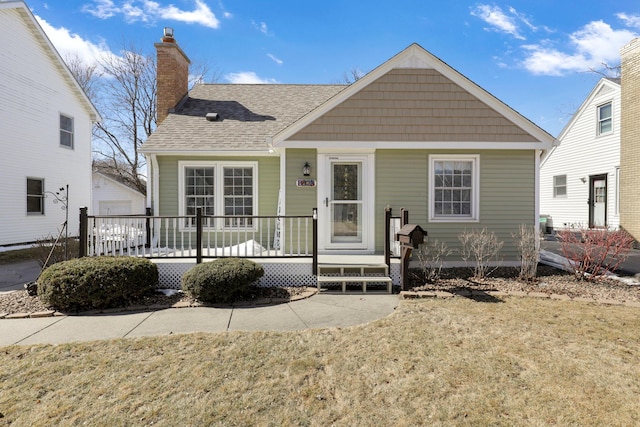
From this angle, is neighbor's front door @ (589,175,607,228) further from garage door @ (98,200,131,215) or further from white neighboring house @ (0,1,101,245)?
garage door @ (98,200,131,215)

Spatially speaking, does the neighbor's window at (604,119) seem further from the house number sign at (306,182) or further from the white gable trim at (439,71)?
the house number sign at (306,182)

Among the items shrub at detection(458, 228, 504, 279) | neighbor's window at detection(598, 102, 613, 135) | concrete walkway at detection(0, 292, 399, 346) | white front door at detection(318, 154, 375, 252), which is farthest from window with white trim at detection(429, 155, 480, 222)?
neighbor's window at detection(598, 102, 613, 135)

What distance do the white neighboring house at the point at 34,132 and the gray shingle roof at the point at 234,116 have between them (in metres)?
6.32

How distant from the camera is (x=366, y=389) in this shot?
3.07 metres

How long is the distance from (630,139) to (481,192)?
28.9 feet

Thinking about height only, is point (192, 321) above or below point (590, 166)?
below

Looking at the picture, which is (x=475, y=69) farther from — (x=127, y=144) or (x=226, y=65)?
(x=127, y=144)

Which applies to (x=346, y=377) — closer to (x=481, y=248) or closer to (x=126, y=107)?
(x=481, y=248)

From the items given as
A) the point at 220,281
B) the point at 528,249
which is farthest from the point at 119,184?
the point at 528,249

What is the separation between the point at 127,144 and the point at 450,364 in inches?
1079

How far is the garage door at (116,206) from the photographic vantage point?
989 inches

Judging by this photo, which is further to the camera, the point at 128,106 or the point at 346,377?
the point at 128,106

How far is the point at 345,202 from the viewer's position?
7965 mm

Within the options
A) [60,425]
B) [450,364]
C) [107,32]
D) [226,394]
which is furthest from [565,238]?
[107,32]
